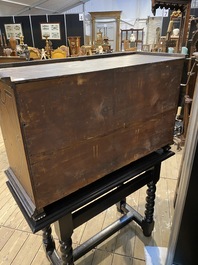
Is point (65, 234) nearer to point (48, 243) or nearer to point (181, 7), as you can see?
point (48, 243)

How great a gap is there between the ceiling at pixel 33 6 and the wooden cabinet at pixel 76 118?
7961 millimetres

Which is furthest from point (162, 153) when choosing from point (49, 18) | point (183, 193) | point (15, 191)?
point (49, 18)

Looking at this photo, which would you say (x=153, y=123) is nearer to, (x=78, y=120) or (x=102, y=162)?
(x=102, y=162)

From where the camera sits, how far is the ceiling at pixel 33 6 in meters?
7.50

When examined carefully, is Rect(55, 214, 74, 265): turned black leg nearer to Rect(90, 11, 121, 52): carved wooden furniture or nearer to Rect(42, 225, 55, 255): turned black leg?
Rect(42, 225, 55, 255): turned black leg

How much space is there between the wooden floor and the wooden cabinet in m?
0.87

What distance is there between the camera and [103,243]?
1543mm

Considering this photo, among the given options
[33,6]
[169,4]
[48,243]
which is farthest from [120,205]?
[33,6]

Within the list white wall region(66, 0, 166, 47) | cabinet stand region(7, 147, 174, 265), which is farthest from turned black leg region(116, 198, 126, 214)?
white wall region(66, 0, 166, 47)

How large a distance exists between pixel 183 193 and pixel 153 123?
0.38 metres

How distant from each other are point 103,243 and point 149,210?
0.45 meters

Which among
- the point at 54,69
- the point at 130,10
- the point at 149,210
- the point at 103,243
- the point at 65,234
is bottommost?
the point at 103,243

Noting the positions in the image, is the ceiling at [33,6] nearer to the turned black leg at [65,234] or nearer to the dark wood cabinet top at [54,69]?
the dark wood cabinet top at [54,69]

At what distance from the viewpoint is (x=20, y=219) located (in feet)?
5.76
